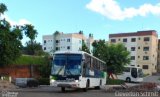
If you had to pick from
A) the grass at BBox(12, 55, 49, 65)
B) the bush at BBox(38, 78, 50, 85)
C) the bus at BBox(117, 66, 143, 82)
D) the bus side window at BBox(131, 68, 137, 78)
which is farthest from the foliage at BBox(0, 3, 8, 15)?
the bus side window at BBox(131, 68, 137, 78)

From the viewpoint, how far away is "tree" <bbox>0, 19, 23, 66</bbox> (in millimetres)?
58312

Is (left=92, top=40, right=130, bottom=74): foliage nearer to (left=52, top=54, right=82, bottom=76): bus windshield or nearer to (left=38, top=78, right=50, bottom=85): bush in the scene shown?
(left=38, top=78, right=50, bottom=85): bush

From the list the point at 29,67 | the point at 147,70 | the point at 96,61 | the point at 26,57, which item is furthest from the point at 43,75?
the point at 147,70

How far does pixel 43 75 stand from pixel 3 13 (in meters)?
13.0

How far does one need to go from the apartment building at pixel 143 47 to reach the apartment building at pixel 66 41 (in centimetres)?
1113

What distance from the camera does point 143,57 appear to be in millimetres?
126500

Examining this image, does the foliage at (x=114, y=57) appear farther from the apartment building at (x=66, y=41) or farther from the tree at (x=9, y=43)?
the apartment building at (x=66, y=41)

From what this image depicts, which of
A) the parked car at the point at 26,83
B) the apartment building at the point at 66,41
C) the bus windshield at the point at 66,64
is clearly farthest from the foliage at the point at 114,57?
the apartment building at the point at 66,41

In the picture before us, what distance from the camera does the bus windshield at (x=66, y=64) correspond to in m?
31.8

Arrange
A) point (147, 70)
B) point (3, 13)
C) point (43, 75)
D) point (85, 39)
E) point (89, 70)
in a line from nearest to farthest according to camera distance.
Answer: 1. point (89, 70)
2. point (3, 13)
3. point (43, 75)
4. point (147, 70)
5. point (85, 39)

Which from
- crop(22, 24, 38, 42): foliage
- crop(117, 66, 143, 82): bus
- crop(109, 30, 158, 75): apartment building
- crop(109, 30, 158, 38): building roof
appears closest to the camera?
crop(22, 24, 38, 42): foliage

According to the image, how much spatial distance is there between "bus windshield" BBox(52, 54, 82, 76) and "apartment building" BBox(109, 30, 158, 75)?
3663 inches

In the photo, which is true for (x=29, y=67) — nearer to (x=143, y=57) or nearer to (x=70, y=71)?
(x=70, y=71)

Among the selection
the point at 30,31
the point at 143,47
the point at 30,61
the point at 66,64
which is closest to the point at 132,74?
the point at 30,61
